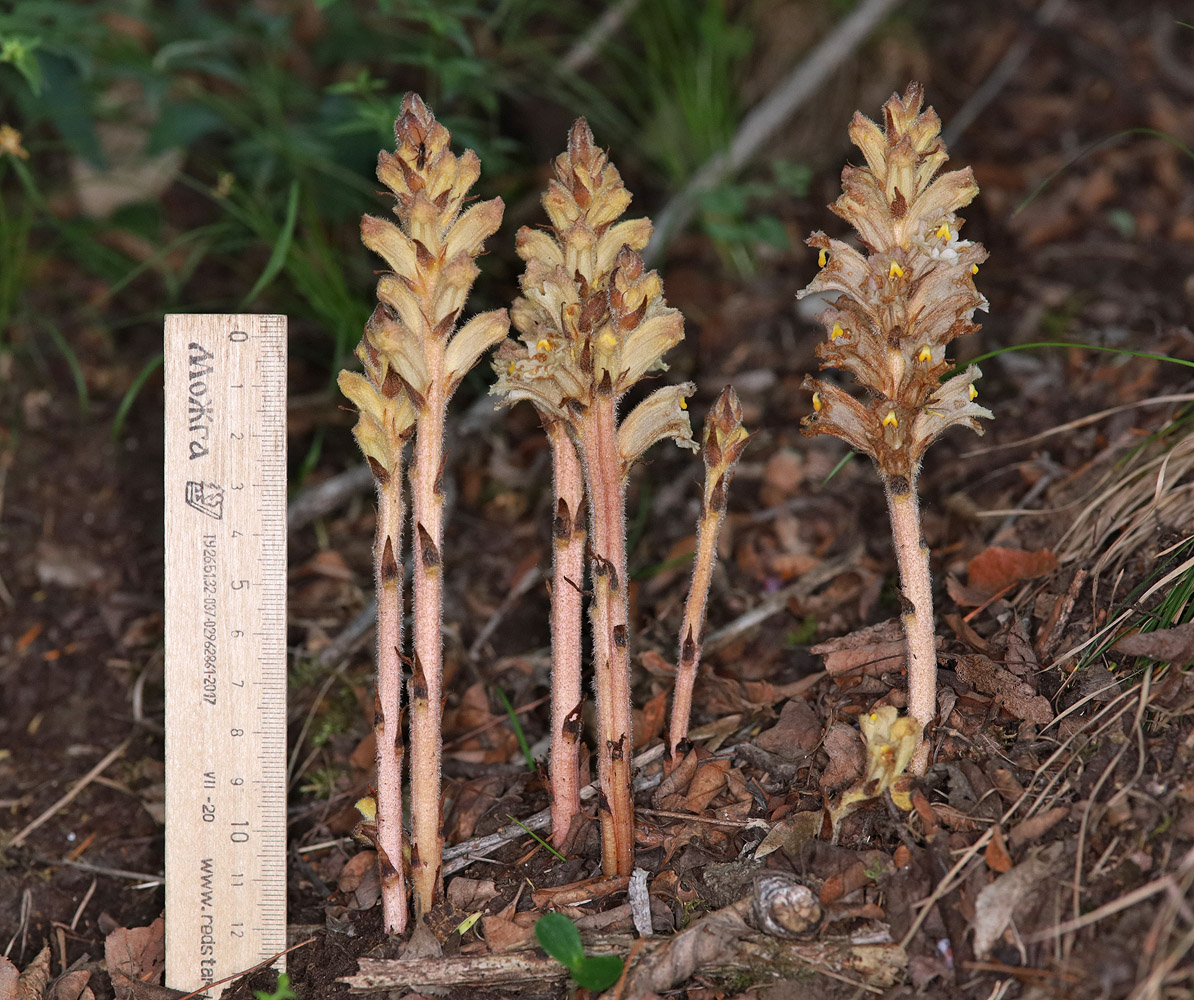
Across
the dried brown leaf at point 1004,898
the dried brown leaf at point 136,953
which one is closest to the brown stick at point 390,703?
the dried brown leaf at point 136,953

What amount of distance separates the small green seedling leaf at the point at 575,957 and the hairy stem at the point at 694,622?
568 millimetres

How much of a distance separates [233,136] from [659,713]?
3222 millimetres

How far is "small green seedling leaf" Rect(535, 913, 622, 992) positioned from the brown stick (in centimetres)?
38

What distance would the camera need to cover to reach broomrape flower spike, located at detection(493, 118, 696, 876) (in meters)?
2.41

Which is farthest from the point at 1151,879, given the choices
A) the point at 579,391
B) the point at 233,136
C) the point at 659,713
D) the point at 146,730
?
the point at 233,136

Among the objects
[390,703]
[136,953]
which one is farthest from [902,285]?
[136,953]

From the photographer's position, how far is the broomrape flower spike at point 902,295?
2.35 metres

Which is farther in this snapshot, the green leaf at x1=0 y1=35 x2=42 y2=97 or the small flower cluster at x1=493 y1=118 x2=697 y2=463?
the green leaf at x1=0 y1=35 x2=42 y2=97

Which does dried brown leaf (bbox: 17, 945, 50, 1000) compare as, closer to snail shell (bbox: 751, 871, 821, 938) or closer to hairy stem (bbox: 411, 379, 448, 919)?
hairy stem (bbox: 411, 379, 448, 919)

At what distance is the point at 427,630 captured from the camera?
2.53m

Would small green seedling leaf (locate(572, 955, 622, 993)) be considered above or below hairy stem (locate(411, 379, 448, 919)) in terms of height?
below

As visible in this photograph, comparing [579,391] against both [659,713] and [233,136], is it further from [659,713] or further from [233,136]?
[233,136]

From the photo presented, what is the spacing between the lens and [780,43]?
195 inches

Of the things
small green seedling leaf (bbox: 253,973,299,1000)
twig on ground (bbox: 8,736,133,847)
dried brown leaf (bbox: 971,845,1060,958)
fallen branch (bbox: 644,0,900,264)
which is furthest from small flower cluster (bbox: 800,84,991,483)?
twig on ground (bbox: 8,736,133,847)
